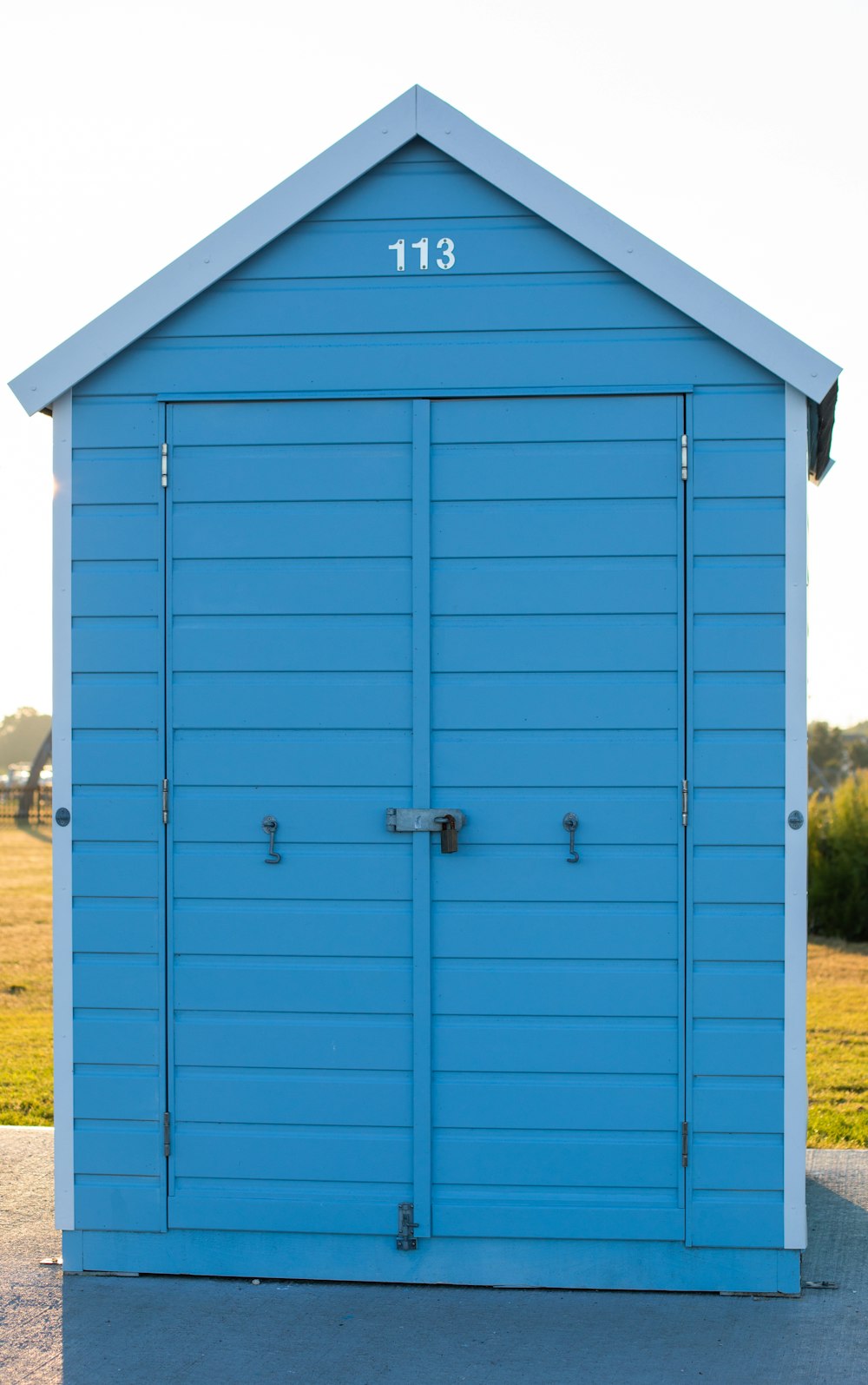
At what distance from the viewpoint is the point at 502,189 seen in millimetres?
4086

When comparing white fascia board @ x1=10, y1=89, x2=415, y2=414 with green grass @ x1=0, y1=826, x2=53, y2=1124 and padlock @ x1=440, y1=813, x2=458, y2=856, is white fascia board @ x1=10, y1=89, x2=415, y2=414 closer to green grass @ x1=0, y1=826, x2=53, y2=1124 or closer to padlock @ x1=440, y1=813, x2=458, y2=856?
padlock @ x1=440, y1=813, x2=458, y2=856

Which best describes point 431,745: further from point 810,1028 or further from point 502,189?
point 810,1028

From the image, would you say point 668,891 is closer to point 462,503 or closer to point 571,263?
point 462,503

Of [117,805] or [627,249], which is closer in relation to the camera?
[627,249]

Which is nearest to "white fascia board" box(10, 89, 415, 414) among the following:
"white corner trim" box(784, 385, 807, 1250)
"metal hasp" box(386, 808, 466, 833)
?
"white corner trim" box(784, 385, 807, 1250)

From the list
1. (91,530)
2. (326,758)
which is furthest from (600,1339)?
(91,530)

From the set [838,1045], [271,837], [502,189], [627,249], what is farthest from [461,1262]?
[838,1045]

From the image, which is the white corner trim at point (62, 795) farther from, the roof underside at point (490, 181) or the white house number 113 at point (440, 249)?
the white house number 113 at point (440, 249)

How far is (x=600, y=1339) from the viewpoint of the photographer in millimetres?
3652

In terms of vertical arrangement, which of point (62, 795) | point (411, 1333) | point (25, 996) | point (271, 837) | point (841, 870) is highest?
point (62, 795)

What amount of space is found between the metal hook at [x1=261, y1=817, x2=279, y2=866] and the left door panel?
A: 3 centimetres

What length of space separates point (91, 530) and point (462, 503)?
124cm

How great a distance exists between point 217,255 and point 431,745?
5.66 ft

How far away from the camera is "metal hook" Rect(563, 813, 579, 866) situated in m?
4.07
